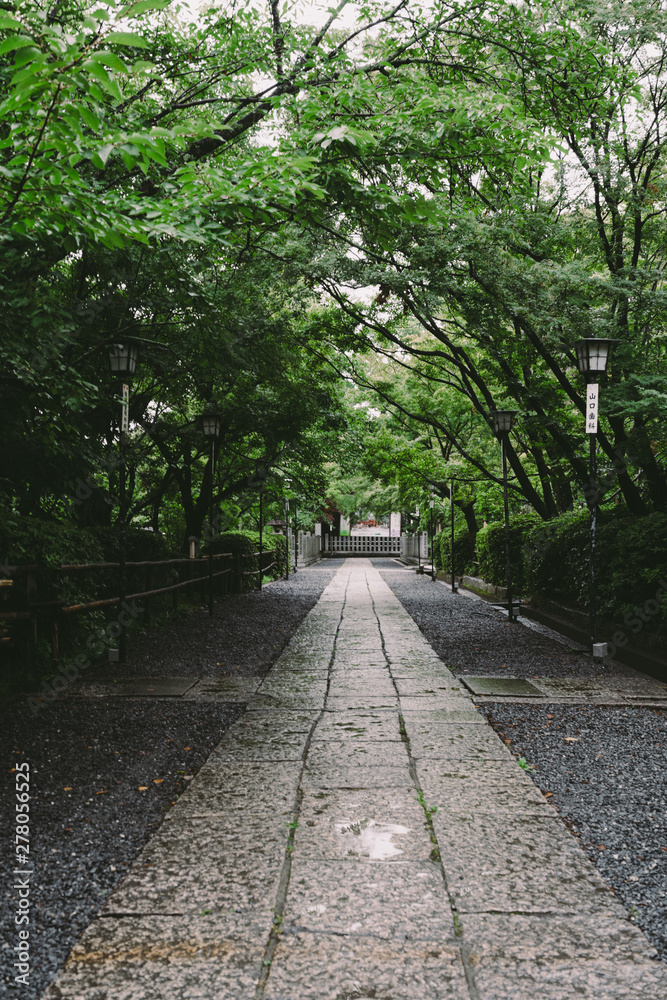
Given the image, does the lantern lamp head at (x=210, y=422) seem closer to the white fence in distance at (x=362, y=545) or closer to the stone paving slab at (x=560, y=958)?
the stone paving slab at (x=560, y=958)

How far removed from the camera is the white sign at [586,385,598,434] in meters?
6.55

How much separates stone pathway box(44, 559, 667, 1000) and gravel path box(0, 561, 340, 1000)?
114 millimetres

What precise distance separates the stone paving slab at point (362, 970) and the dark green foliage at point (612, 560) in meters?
5.35

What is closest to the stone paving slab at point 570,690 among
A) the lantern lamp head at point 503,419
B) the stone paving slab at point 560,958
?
the stone paving slab at point 560,958

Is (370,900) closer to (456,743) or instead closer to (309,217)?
(456,743)

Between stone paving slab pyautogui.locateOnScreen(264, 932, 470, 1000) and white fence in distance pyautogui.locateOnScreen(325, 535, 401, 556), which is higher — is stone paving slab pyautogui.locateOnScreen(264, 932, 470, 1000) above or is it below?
above

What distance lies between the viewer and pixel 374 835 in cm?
266

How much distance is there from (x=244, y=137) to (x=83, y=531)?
203 inches

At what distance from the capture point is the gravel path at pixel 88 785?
7.02 feet

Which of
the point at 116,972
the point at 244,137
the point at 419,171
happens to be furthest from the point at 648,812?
the point at 244,137

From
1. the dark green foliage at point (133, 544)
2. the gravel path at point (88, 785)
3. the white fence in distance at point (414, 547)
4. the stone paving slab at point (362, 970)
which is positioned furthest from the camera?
the white fence in distance at point (414, 547)

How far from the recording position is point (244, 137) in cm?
777

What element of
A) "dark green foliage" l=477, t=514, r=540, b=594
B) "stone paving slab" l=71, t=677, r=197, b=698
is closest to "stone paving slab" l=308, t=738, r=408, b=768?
"stone paving slab" l=71, t=677, r=197, b=698

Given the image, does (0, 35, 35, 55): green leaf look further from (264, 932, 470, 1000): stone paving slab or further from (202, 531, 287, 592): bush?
(202, 531, 287, 592): bush
